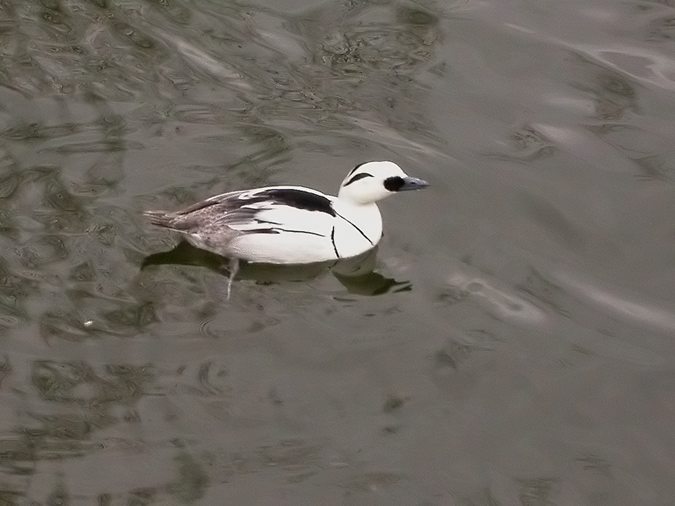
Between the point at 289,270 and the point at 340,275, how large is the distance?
1.18 feet

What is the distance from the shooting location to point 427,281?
321 inches

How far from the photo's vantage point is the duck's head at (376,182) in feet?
27.0

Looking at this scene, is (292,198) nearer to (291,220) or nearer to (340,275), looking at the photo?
(291,220)

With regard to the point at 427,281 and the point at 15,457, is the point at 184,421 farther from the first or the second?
the point at 427,281

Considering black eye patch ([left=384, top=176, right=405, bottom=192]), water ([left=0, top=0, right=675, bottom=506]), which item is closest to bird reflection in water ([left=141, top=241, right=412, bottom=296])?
water ([left=0, top=0, right=675, bottom=506])

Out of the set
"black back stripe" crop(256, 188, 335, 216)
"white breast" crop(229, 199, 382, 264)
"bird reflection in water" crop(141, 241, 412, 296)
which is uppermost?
"black back stripe" crop(256, 188, 335, 216)

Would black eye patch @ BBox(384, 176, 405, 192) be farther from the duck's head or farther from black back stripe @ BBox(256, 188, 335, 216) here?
black back stripe @ BBox(256, 188, 335, 216)

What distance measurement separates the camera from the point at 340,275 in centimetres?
832

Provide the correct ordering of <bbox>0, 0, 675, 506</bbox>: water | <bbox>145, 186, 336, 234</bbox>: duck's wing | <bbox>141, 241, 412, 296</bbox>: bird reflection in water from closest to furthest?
1. <bbox>0, 0, 675, 506</bbox>: water
2. <bbox>145, 186, 336, 234</bbox>: duck's wing
3. <bbox>141, 241, 412, 296</bbox>: bird reflection in water

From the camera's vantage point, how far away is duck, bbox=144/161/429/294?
315 inches

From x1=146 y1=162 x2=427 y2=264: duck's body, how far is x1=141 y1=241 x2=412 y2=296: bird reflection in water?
7cm

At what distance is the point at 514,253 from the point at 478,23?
327cm

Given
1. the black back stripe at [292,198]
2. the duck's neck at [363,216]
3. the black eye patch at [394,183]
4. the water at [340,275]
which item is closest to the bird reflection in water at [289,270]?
the water at [340,275]

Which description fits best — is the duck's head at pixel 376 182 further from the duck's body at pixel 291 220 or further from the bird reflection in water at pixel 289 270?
the bird reflection in water at pixel 289 270
